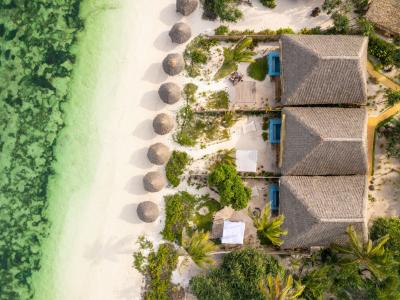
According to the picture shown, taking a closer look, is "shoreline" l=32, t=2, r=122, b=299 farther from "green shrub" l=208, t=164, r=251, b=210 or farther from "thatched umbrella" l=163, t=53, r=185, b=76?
"green shrub" l=208, t=164, r=251, b=210

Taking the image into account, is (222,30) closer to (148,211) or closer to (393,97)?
(393,97)

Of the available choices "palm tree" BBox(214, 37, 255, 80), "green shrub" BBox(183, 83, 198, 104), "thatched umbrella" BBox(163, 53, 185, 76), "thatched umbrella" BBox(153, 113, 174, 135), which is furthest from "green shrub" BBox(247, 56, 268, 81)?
"thatched umbrella" BBox(153, 113, 174, 135)

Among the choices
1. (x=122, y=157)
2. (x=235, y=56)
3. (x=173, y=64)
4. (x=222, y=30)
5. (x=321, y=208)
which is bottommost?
(x=321, y=208)

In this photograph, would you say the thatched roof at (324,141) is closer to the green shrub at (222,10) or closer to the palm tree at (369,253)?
the palm tree at (369,253)

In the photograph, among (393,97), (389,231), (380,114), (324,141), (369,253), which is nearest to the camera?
(369,253)

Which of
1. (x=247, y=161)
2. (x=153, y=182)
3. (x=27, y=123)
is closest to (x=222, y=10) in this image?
(x=247, y=161)

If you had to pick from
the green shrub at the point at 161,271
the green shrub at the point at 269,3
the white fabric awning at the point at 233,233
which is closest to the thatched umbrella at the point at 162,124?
the white fabric awning at the point at 233,233
